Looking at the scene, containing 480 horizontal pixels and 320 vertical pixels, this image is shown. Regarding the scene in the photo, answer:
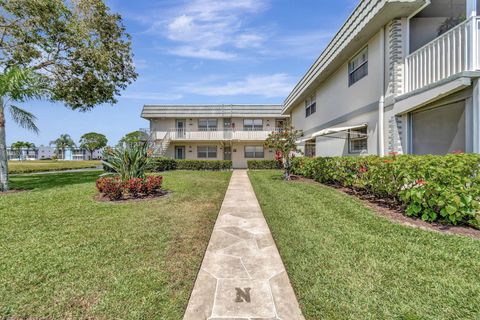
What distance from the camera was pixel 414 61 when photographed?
686 centimetres

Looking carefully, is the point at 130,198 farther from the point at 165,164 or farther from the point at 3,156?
the point at 165,164

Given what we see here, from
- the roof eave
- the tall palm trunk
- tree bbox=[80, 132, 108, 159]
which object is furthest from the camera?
tree bbox=[80, 132, 108, 159]

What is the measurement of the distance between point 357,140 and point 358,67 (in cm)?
293

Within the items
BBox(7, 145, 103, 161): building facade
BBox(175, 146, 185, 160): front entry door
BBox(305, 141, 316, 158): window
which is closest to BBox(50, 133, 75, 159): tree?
BBox(7, 145, 103, 161): building facade

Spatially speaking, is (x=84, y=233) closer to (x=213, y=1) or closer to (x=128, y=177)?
(x=128, y=177)

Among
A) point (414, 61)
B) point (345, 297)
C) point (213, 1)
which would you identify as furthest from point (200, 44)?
point (345, 297)

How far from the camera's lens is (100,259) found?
356 centimetres

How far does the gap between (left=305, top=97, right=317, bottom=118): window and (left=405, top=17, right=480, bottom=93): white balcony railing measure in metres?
8.06

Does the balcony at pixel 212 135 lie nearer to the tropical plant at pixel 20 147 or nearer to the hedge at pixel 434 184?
the hedge at pixel 434 184

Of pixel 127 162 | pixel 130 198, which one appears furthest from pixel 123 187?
pixel 127 162

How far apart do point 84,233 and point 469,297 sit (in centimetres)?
583

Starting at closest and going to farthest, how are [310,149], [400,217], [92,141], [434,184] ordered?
[434,184], [400,217], [310,149], [92,141]

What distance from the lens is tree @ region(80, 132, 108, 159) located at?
226ft

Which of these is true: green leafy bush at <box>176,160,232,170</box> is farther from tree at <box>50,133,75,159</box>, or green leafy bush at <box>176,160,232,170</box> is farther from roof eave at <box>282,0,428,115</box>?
tree at <box>50,133,75,159</box>
